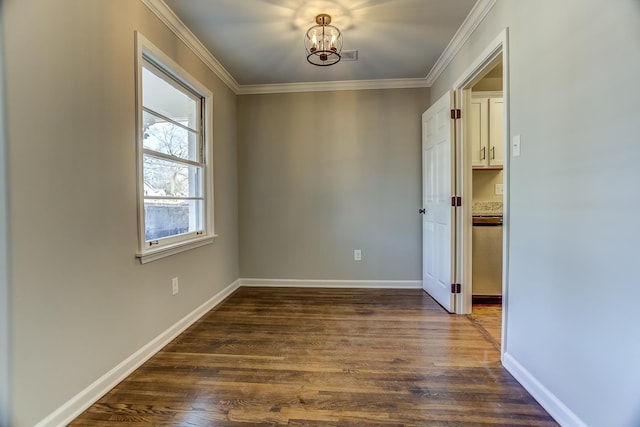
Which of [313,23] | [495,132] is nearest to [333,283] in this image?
[495,132]

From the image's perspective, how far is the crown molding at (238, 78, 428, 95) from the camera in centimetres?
354

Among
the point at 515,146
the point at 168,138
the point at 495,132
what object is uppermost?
the point at 495,132

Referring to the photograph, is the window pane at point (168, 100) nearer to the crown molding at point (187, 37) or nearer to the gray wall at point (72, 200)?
the gray wall at point (72, 200)

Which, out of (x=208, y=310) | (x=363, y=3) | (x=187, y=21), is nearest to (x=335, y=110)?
(x=363, y=3)

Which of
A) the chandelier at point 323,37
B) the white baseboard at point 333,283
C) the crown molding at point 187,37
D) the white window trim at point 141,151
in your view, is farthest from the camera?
the white baseboard at point 333,283

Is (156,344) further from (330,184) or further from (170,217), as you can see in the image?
(330,184)

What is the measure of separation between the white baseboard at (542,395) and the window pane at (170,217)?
8.00ft

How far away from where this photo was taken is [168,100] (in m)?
2.46

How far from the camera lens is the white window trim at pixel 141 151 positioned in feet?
6.45

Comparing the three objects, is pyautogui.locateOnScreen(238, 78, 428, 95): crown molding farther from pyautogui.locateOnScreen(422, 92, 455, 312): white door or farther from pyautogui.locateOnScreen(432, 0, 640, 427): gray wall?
pyautogui.locateOnScreen(432, 0, 640, 427): gray wall

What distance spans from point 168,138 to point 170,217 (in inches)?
24.3

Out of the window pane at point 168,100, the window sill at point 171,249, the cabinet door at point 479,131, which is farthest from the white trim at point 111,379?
the cabinet door at point 479,131

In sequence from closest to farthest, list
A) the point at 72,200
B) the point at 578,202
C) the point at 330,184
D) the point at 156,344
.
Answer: the point at 578,202, the point at 72,200, the point at 156,344, the point at 330,184

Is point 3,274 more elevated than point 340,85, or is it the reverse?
point 340,85
